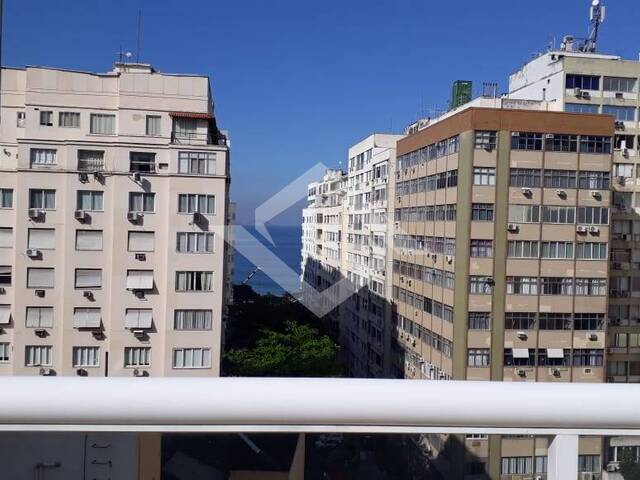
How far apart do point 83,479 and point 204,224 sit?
91.4 inches

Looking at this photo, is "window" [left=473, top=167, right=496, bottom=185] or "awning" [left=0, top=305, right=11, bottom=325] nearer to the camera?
"awning" [left=0, top=305, right=11, bottom=325]

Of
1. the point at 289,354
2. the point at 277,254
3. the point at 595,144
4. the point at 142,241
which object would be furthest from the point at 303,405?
the point at 595,144

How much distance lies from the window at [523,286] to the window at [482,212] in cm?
36

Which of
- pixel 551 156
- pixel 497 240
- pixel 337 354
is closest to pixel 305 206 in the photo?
pixel 337 354

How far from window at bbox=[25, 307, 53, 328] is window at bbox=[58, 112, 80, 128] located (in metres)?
0.96

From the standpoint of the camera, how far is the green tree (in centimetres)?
251

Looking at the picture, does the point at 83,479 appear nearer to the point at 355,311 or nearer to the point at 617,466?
the point at 617,466

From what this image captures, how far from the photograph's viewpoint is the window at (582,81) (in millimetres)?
3289

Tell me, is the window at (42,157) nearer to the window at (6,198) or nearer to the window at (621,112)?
the window at (6,198)

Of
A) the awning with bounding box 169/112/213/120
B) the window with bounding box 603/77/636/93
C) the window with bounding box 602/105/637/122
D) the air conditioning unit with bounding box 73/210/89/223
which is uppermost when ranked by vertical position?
the window with bounding box 603/77/636/93

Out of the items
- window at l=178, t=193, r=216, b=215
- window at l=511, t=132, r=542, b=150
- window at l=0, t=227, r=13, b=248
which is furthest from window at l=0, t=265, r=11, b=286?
window at l=511, t=132, r=542, b=150

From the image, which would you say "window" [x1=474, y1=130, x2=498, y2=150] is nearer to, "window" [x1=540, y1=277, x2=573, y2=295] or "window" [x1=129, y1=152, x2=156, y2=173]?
"window" [x1=540, y1=277, x2=573, y2=295]

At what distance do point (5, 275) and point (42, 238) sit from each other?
263mm

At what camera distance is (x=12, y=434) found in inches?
22.6
